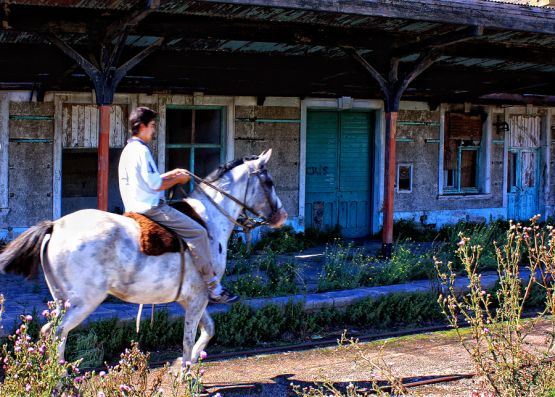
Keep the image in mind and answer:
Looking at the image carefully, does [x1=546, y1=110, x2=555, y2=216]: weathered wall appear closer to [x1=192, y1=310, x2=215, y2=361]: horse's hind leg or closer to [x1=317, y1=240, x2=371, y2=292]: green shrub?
[x1=317, y1=240, x2=371, y2=292]: green shrub

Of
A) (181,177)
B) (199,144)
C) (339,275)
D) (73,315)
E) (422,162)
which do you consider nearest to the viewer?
(73,315)

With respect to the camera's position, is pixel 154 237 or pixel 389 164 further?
pixel 389 164

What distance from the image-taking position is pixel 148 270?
678 centimetres

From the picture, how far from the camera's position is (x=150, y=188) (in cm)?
678

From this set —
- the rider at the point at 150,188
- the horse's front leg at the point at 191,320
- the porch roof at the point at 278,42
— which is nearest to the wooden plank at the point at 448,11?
the porch roof at the point at 278,42

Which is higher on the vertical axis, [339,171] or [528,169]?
[528,169]

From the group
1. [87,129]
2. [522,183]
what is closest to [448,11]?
[87,129]

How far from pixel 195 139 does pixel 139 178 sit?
859cm

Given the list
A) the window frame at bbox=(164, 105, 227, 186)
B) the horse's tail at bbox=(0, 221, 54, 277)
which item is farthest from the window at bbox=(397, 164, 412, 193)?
the horse's tail at bbox=(0, 221, 54, 277)

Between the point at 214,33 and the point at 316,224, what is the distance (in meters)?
6.15

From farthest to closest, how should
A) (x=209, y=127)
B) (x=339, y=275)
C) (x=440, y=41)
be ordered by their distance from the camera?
(x=209, y=127) < (x=440, y=41) < (x=339, y=275)

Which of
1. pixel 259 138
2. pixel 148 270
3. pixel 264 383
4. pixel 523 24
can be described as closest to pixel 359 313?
pixel 264 383

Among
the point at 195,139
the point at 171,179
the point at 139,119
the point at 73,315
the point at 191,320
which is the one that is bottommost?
the point at 191,320

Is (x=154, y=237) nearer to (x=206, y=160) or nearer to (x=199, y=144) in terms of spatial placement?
A: (x=199, y=144)
